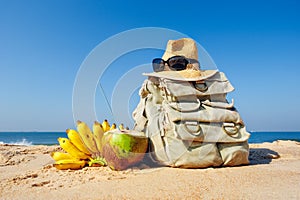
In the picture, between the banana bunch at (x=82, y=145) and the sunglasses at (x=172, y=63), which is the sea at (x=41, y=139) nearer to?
the banana bunch at (x=82, y=145)

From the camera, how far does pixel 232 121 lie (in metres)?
2.77

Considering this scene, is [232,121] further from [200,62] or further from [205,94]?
[200,62]

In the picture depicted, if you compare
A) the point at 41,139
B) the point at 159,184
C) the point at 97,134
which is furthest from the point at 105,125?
the point at 41,139

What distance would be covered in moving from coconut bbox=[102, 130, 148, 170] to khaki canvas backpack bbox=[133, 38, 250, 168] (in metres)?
0.17

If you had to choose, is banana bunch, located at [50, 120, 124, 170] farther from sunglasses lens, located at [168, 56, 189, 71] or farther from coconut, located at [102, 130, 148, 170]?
sunglasses lens, located at [168, 56, 189, 71]

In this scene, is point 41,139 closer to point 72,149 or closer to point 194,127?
point 72,149

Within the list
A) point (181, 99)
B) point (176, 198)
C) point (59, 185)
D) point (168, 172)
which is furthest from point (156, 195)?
point (181, 99)

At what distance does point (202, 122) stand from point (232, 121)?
38 centimetres

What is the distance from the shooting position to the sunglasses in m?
3.27

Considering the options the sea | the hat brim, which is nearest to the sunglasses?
the hat brim

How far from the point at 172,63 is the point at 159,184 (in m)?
1.79

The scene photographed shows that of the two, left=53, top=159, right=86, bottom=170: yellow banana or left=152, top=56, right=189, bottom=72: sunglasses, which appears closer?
left=53, top=159, right=86, bottom=170: yellow banana

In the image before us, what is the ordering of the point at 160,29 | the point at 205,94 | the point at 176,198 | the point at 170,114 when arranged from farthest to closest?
1. the point at 160,29
2. the point at 205,94
3. the point at 170,114
4. the point at 176,198

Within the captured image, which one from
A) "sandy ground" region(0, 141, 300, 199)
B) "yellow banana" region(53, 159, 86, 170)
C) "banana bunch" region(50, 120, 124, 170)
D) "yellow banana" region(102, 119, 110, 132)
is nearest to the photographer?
"sandy ground" region(0, 141, 300, 199)
